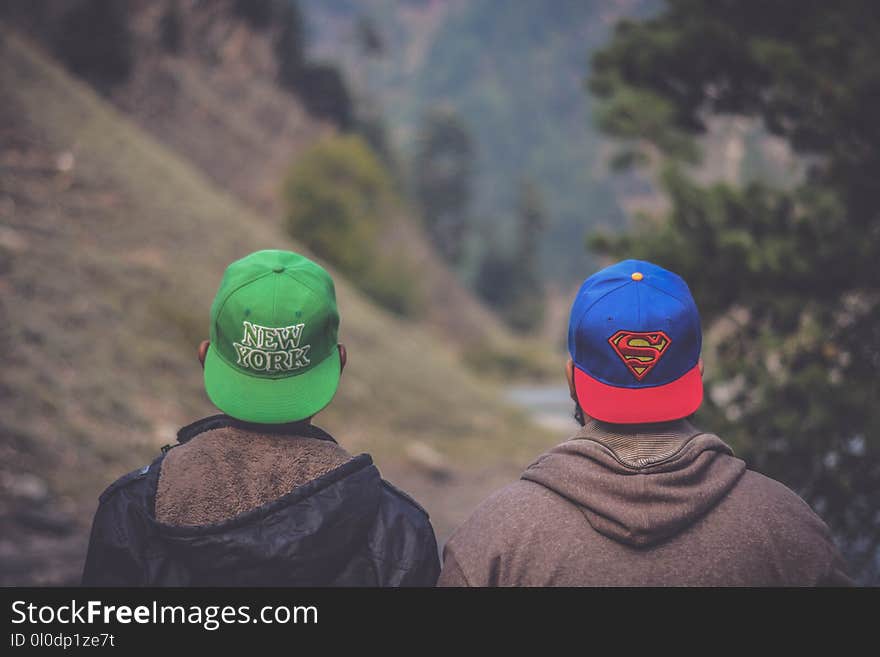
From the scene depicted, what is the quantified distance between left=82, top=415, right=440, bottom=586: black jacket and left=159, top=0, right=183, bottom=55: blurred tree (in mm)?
42425

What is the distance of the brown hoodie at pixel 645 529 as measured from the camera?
2238 mm

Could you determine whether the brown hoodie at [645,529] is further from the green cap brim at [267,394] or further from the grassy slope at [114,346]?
the grassy slope at [114,346]

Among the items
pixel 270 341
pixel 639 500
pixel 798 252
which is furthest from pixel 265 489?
pixel 798 252

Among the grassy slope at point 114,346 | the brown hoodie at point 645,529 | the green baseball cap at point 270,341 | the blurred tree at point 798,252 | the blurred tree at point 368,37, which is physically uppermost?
the blurred tree at point 368,37

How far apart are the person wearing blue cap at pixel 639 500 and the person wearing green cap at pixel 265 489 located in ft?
0.78

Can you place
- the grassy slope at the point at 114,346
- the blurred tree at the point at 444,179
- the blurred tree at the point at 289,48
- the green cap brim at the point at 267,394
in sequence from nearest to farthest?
the green cap brim at the point at 267,394
the grassy slope at the point at 114,346
the blurred tree at the point at 289,48
the blurred tree at the point at 444,179

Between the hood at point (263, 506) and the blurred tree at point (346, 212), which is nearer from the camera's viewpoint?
the hood at point (263, 506)

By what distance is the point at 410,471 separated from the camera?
747 inches

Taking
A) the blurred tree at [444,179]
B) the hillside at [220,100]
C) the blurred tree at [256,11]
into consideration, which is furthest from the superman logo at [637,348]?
the blurred tree at [444,179]

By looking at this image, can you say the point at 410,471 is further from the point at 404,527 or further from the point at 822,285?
the point at 404,527

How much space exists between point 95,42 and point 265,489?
35.3 metres

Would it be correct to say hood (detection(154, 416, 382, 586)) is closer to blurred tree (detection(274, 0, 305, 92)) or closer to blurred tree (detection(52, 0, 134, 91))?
blurred tree (detection(52, 0, 134, 91))

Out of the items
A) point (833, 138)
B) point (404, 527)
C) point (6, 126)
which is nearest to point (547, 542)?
point (404, 527)

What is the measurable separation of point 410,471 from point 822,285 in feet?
44.0
